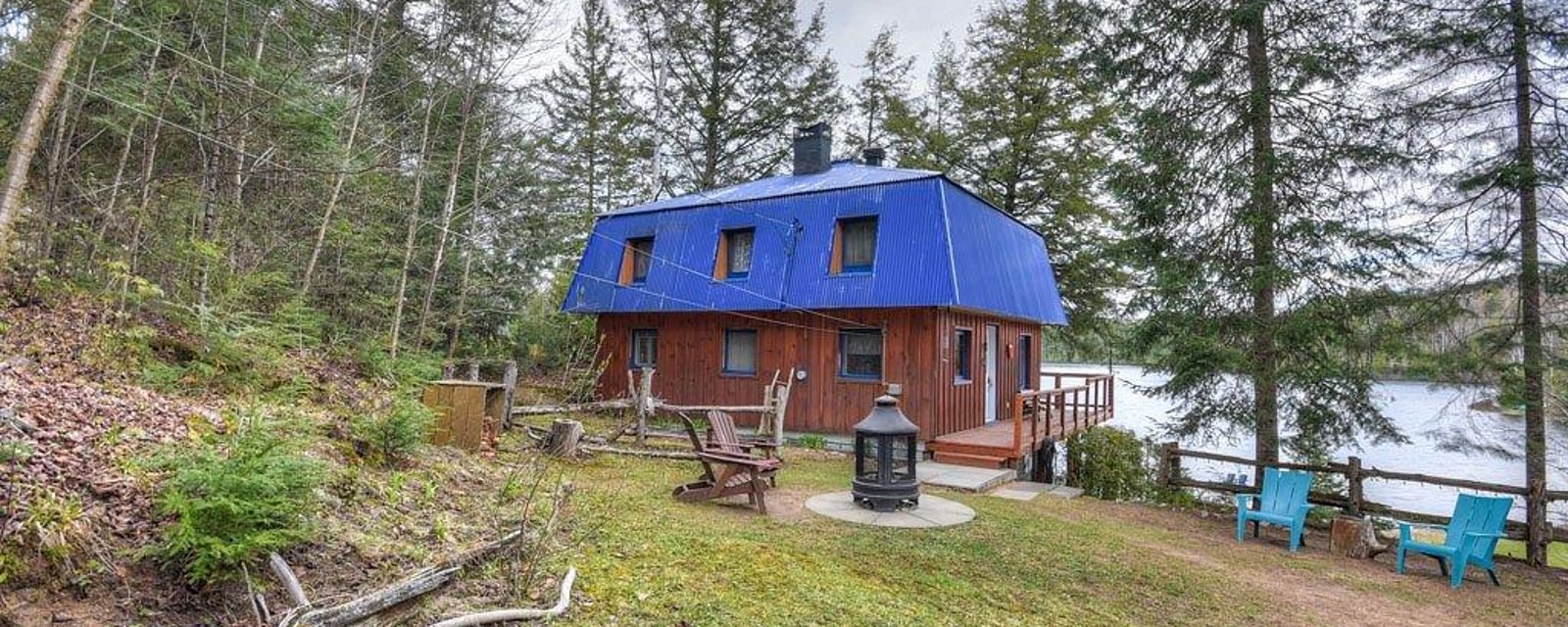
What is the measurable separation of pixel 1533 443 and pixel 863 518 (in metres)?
8.18

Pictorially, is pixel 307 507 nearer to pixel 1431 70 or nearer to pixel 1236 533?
pixel 1236 533

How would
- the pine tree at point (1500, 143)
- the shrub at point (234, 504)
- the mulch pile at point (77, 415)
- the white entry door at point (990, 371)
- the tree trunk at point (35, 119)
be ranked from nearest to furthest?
the shrub at point (234, 504) → the mulch pile at point (77, 415) → the tree trunk at point (35, 119) → the pine tree at point (1500, 143) → the white entry door at point (990, 371)

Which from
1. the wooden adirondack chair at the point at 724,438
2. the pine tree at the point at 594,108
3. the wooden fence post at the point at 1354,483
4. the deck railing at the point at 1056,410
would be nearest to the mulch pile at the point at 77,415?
the wooden adirondack chair at the point at 724,438

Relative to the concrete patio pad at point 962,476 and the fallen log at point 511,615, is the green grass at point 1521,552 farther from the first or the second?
the fallen log at point 511,615

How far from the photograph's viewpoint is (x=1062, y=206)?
1728 cm

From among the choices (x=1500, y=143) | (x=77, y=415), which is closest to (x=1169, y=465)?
Answer: (x=1500, y=143)

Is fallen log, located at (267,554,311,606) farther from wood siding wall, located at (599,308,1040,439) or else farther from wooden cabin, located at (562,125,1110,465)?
wood siding wall, located at (599,308,1040,439)

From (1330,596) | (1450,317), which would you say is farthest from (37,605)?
(1450,317)

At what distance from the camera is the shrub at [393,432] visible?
16.8 feet

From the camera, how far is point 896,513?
22.7ft

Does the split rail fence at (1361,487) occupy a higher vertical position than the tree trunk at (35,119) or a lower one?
lower

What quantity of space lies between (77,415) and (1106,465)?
14202 millimetres

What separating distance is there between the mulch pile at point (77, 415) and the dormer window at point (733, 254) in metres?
8.54

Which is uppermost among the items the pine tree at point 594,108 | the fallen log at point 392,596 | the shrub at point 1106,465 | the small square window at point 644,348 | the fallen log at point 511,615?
the pine tree at point 594,108
